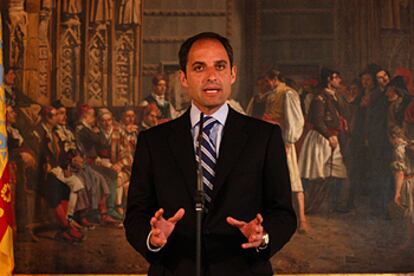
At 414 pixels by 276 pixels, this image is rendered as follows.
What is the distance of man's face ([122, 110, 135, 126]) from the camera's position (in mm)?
6930

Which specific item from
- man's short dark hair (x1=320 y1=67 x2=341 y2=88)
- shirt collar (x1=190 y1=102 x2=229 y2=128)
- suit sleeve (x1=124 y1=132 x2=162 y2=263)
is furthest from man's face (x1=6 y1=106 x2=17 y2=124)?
shirt collar (x1=190 y1=102 x2=229 y2=128)

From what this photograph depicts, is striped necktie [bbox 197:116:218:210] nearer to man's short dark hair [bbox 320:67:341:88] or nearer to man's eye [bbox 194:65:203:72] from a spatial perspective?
man's eye [bbox 194:65:203:72]

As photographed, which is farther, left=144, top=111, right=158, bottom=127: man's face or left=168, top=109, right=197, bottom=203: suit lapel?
left=144, top=111, right=158, bottom=127: man's face

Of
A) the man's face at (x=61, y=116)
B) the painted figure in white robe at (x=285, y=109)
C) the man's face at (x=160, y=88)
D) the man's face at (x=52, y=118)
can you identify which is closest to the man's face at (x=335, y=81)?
the painted figure in white robe at (x=285, y=109)

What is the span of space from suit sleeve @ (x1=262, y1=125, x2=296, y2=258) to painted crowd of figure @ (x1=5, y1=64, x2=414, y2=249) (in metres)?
4.29

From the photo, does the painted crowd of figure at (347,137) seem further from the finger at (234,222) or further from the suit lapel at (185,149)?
the finger at (234,222)

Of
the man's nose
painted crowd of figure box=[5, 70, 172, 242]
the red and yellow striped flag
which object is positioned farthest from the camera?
painted crowd of figure box=[5, 70, 172, 242]

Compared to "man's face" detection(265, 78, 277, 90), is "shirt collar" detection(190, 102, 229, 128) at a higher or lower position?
lower

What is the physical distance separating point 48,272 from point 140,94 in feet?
7.11

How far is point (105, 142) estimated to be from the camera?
22.6 ft

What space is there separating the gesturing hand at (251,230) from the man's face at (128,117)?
4724 mm

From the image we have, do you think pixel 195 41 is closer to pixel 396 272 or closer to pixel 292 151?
pixel 292 151

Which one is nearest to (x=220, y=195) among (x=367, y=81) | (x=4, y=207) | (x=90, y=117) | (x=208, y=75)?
(x=208, y=75)

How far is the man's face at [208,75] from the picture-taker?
2.62m
